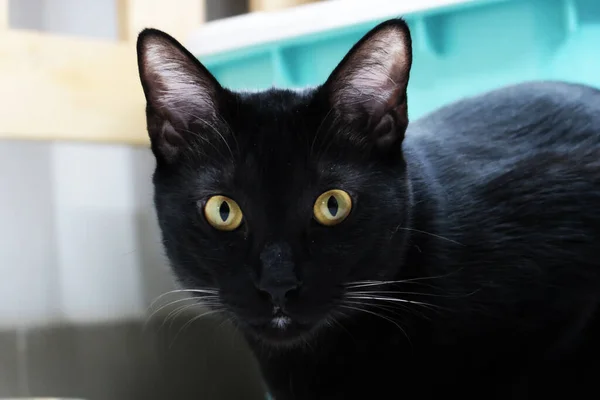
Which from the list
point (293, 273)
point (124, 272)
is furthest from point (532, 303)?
point (124, 272)

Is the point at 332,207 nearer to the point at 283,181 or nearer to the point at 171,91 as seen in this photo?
the point at 283,181

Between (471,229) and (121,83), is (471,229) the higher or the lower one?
the lower one

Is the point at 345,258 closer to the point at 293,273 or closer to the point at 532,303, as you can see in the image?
the point at 293,273

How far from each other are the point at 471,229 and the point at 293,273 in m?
0.29

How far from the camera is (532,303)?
917mm

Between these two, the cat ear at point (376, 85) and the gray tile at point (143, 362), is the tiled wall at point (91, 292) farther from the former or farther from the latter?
the cat ear at point (376, 85)

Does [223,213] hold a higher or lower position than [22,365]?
higher

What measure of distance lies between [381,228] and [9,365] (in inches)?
30.8

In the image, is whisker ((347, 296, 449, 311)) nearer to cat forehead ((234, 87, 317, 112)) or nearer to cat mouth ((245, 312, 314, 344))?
cat mouth ((245, 312, 314, 344))

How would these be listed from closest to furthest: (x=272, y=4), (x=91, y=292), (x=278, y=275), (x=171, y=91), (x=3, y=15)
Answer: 1. (x=278, y=275)
2. (x=171, y=91)
3. (x=3, y=15)
4. (x=91, y=292)
5. (x=272, y=4)

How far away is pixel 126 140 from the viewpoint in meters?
1.44

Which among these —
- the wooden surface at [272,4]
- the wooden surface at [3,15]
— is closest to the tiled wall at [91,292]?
the wooden surface at [3,15]

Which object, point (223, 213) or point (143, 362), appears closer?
point (223, 213)

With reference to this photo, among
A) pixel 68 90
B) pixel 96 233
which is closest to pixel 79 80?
pixel 68 90
